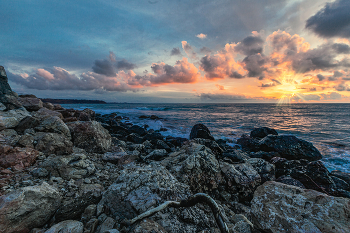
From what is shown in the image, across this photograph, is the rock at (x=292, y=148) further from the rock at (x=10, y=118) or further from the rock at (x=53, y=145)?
the rock at (x=10, y=118)

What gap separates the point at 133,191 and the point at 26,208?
4.91 ft

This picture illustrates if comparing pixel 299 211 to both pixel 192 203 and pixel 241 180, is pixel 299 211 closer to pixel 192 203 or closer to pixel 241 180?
pixel 192 203

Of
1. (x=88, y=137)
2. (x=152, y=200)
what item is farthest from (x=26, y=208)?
(x=88, y=137)

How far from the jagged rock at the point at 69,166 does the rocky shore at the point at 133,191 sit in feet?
0.06

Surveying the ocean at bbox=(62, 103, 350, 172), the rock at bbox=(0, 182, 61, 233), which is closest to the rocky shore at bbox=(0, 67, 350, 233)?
the rock at bbox=(0, 182, 61, 233)

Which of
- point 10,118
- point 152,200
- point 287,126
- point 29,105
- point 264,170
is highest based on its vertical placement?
point 29,105

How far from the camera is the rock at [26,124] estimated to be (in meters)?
4.65

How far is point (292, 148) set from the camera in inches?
371

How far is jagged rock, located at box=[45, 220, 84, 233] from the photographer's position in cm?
192

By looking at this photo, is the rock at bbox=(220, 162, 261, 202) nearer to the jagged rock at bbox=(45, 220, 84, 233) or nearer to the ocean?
the jagged rock at bbox=(45, 220, 84, 233)

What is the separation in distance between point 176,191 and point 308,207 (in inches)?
81.7

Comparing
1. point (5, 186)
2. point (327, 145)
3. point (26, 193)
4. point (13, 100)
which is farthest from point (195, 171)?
point (327, 145)

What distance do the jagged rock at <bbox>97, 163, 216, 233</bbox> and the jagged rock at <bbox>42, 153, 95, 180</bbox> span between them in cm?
134

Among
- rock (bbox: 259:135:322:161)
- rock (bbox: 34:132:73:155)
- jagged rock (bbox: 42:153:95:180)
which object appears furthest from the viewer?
rock (bbox: 259:135:322:161)
